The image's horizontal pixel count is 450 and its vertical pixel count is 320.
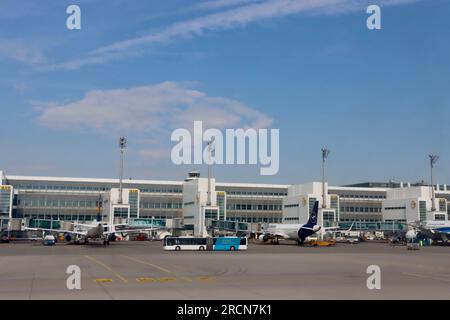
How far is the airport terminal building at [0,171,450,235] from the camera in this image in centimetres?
15738

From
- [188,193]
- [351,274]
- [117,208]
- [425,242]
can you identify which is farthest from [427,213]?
[351,274]

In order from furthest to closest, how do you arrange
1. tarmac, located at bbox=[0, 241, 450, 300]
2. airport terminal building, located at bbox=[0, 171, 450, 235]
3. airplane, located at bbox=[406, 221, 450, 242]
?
airport terminal building, located at bbox=[0, 171, 450, 235] < airplane, located at bbox=[406, 221, 450, 242] < tarmac, located at bbox=[0, 241, 450, 300]

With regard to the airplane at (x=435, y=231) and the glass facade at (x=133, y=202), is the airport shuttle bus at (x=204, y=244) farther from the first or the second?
the glass facade at (x=133, y=202)

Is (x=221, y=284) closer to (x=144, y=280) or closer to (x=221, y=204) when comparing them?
(x=144, y=280)

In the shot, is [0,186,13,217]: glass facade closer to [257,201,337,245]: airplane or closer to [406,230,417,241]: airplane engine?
[257,201,337,245]: airplane

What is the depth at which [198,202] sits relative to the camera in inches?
6093

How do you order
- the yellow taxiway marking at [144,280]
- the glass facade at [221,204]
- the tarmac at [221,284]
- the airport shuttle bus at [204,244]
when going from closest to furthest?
1. the tarmac at [221,284]
2. the yellow taxiway marking at [144,280]
3. the airport shuttle bus at [204,244]
4. the glass facade at [221,204]

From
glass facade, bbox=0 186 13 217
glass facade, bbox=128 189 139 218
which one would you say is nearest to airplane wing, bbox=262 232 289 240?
glass facade, bbox=128 189 139 218

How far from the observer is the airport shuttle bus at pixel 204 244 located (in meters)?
82.9

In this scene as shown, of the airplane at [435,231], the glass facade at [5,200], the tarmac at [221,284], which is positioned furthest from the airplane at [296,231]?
the glass facade at [5,200]

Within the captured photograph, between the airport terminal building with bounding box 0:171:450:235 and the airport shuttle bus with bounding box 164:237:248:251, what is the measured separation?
6230 centimetres

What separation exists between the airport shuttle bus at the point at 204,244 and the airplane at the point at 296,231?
23.0 metres
